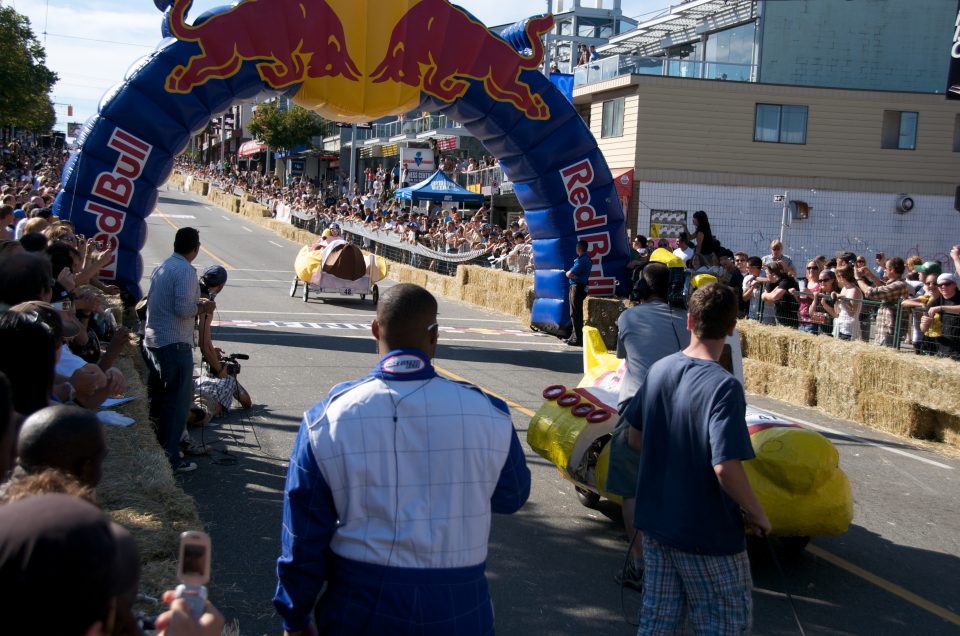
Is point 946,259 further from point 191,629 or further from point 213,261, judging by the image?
point 191,629

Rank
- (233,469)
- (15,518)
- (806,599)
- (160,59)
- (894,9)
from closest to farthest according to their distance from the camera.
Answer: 1. (15,518)
2. (806,599)
3. (233,469)
4. (160,59)
5. (894,9)

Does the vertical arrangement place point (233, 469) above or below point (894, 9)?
below

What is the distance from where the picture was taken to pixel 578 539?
6.28 meters

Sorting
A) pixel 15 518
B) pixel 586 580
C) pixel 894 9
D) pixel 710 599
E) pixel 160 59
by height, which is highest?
pixel 894 9

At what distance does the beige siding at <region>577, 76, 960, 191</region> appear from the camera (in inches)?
1116

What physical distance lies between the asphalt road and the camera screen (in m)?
2.32

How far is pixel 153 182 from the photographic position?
13.8 meters

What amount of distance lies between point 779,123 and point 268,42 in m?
19.8

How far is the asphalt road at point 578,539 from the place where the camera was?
16.9 feet

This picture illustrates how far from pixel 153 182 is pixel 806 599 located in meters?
11.2

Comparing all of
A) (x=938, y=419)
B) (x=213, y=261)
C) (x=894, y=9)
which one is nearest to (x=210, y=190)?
(x=213, y=261)

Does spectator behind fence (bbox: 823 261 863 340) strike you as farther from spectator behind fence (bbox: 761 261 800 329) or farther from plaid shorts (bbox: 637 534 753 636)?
plaid shorts (bbox: 637 534 753 636)

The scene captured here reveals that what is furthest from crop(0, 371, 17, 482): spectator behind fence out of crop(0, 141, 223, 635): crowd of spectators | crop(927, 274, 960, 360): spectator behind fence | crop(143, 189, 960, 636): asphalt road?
crop(927, 274, 960, 360): spectator behind fence

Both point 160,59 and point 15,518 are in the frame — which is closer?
point 15,518
